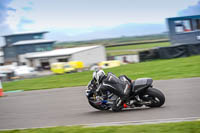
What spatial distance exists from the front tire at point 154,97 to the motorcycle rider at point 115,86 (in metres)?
0.47

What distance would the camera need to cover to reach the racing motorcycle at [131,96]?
7043mm

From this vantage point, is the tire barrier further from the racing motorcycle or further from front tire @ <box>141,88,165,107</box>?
front tire @ <box>141,88,165,107</box>

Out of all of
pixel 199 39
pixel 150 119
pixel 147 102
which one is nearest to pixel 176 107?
pixel 147 102

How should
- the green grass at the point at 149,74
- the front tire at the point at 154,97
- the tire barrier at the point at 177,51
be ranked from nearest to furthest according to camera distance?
the front tire at the point at 154,97, the green grass at the point at 149,74, the tire barrier at the point at 177,51

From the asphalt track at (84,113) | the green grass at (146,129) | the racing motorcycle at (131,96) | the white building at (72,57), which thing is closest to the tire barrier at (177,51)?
the asphalt track at (84,113)

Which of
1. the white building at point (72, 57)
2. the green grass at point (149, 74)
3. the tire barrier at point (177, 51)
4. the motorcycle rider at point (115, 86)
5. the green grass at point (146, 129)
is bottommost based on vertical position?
the white building at point (72, 57)

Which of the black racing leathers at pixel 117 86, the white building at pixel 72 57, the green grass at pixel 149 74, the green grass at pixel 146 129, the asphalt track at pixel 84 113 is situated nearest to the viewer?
the green grass at pixel 146 129

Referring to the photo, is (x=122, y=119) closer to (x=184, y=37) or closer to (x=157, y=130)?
(x=157, y=130)

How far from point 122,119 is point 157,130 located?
1.65m

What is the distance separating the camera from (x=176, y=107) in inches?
283

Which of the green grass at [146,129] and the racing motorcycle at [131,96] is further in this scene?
the racing motorcycle at [131,96]

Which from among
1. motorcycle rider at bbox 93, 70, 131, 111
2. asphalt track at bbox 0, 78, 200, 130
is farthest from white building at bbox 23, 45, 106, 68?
motorcycle rider at bbox 93, 70, 131, 111

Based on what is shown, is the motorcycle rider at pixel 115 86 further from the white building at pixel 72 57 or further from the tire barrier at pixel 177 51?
the white building at pixel 72 57

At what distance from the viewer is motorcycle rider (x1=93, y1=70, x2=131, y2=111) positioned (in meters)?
7.27
